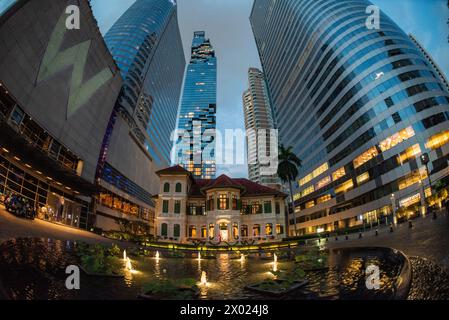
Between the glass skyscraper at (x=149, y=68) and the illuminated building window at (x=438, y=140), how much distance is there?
66.2 m

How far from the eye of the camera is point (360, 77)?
55.4 metres

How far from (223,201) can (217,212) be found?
2027 millimetres

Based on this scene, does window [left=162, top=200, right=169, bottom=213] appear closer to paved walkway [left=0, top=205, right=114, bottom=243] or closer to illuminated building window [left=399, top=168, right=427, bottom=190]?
paved walkway [left=0, top=205, right=114, bottom=243]

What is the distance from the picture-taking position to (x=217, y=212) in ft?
135

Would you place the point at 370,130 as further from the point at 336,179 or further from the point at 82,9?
the point at 82,9

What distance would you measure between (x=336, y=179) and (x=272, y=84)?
190 feet

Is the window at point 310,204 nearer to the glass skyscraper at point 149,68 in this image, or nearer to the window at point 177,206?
the window at point 177,206

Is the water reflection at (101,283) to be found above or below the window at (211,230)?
below

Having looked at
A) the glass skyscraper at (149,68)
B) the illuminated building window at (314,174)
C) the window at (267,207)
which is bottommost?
the window at (267,207)

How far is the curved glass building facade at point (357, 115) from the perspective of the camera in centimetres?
4569

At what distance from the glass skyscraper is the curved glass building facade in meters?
51.6

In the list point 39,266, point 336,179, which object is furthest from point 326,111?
point 39,266

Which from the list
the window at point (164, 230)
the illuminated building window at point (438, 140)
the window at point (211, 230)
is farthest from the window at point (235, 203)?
the illuminated building window at point (438, 140)

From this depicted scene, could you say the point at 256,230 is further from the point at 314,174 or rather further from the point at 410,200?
the point at 314,174
